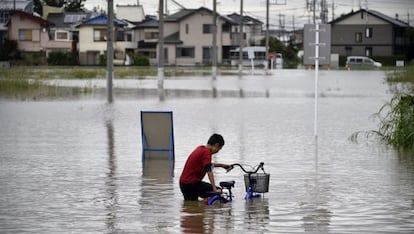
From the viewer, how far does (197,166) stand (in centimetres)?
1198

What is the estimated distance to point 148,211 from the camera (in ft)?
37.5

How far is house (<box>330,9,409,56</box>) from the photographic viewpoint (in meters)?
125

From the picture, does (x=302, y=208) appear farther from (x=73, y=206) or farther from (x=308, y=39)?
(x=308, y=39)

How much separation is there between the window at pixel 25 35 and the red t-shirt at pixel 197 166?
317 feet

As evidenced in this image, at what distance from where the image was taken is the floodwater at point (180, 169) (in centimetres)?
1073

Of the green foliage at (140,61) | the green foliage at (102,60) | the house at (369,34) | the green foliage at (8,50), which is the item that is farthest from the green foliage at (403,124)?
the house at (369,34)

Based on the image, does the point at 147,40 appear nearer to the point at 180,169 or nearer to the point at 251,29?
the point at 251,29

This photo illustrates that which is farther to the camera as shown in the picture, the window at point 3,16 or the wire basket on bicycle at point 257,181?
the window at point 3,16

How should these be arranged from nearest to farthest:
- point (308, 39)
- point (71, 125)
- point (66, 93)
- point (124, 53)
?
1. point (308, 39)
2. point (71, 125)
3. point (66, 93)
4. point (124, 53)

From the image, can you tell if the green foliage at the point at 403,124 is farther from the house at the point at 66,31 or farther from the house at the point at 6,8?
the house at the point at 66,31

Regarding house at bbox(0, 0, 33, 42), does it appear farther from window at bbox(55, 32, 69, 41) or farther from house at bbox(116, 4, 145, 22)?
house at bbox(116, 4, 145, 22)

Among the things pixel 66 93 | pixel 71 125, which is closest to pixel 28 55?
pixel 66 93

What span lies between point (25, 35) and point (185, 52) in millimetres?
19820

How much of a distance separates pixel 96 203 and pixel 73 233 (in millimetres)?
2120
